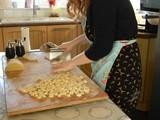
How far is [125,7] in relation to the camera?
108cm

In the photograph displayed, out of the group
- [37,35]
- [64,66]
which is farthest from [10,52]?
[37,35]

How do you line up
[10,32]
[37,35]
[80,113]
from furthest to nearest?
[37,35] → [10,32] → [80,113]

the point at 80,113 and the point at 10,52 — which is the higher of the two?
the point at 10,52

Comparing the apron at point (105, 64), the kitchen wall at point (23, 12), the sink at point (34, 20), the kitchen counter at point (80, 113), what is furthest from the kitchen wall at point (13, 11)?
the kitchen counter at point (80, 113)

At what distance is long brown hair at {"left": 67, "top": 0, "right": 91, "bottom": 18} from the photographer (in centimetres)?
106

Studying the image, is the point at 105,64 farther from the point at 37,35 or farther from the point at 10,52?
Result: the point at 37,35

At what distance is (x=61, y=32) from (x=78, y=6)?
174 cm

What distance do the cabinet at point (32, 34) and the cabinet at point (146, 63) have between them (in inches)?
49.3

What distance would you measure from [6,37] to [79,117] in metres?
2.09

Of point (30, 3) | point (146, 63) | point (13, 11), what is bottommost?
point (146, 63)

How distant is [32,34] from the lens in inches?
107

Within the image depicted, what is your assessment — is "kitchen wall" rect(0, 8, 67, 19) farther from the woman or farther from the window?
the woman

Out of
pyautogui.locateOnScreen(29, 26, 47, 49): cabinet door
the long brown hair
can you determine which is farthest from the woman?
pyautogui.locateOnScreen(29, 26, 47, 49): cabinet door

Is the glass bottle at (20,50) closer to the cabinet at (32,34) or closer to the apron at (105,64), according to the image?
the apron at (105,64)
